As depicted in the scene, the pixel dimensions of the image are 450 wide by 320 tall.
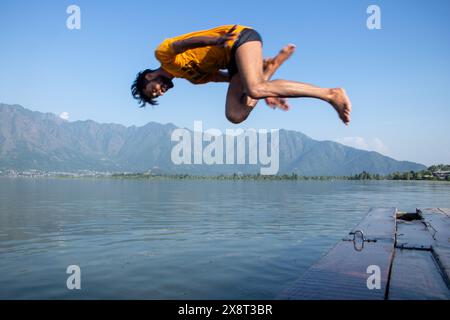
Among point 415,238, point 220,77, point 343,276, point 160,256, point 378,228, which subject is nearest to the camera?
point 220,77

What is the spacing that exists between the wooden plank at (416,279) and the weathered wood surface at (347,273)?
0.16m

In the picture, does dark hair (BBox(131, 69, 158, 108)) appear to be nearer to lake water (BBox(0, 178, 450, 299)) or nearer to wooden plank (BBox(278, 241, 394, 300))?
wooden plank (BBox(278, 241, 394, 300))

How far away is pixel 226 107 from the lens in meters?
5.18

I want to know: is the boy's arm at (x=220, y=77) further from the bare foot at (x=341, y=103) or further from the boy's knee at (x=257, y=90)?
the bare foot at (x=341, y=103)

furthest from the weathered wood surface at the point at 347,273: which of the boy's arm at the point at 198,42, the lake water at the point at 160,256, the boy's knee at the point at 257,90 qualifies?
the boy's arm at the point at 198,42

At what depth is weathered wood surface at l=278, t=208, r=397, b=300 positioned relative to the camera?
6.34 m

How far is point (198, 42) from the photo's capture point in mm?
4387

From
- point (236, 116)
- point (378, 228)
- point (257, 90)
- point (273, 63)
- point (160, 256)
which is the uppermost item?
point (273, 63)

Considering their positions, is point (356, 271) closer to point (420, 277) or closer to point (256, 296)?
point (420, 277)

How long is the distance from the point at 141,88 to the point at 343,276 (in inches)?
189

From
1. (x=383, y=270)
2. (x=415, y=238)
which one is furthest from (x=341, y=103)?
(x=415, y=238)

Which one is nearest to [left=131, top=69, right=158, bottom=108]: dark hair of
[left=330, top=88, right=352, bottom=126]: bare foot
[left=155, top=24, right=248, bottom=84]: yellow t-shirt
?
[left=155, top=24, right=248, bottom=84]: yellow t-shirt

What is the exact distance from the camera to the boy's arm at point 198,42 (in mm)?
4398

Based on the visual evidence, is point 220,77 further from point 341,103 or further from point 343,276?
point 343,276
